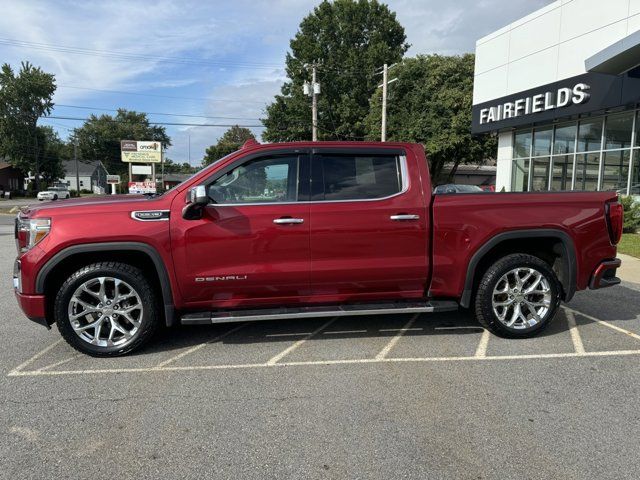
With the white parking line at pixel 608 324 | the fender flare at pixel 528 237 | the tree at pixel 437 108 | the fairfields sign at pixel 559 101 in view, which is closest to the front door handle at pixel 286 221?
the fender flare at pixel 528 237

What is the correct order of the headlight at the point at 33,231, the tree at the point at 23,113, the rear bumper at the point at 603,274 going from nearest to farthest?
the headlight at the point at 33,231 < the rear bumper at the point at 603,274 < the tree at the point at 23,113

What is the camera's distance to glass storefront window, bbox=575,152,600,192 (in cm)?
1644

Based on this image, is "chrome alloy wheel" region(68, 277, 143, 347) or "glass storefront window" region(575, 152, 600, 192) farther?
"glass storefront window" region(575, 152, 600, 192)

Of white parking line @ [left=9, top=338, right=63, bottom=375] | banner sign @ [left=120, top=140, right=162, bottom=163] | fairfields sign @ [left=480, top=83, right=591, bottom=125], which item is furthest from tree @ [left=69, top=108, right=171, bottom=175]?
white parking line @ [left=9, top=338, right=63, bottom=375]

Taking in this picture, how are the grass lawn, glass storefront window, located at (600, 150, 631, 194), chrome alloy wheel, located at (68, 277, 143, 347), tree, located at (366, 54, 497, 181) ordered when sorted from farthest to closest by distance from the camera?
tree, located at (366, 54, 497, 181) < glass storefront window, located at (600, 150, 631, 194) < the grass lawn < chrome alloy wheel, located at (68, 277, 143, 347)

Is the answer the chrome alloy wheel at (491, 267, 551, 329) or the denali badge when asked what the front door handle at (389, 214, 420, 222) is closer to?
the chrome alloy wheel at (491, 267, 551, 329)

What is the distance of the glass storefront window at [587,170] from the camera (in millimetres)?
16438

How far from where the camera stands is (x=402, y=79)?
3406 cm

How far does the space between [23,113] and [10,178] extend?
10477mm

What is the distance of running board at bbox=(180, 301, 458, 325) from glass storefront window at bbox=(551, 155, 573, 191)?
1555 cm

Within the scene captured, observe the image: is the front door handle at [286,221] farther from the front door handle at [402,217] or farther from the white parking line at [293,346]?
the white parking line at [293,346]

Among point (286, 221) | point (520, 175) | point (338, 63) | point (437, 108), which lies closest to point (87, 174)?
point (338, 63)

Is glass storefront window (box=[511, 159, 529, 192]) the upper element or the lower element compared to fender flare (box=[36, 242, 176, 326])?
upper

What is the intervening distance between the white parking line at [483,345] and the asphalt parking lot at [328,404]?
0.02m
